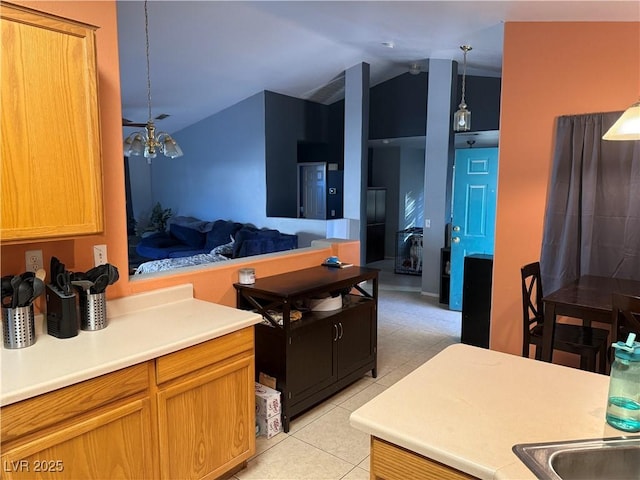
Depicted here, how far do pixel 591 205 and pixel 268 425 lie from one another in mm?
2667

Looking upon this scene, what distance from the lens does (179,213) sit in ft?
28.4

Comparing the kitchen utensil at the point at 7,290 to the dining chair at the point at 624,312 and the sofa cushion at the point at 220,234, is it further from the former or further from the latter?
the sofa cushion at the point at 220,234

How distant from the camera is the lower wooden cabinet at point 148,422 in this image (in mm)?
1423

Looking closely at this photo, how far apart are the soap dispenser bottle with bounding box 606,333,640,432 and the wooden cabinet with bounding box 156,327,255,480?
4.91ft

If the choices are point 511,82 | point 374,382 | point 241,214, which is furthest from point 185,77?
point 374,382

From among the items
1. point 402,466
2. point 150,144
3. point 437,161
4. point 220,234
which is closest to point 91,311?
point 402,466

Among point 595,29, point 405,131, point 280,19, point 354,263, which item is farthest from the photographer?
point 405,131

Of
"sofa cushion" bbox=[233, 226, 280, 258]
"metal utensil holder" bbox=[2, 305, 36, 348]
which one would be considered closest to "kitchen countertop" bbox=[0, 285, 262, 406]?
"metal utensil holder" bbox=[2, 305, 36, 348]

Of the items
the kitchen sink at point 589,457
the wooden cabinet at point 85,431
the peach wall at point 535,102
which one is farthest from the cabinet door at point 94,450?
the peach wall at point 535,102

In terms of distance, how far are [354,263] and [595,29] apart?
2484 mm

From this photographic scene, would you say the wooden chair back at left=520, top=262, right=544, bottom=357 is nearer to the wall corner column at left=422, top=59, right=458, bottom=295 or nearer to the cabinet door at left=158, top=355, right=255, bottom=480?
the cabinet door at left=158, top=355, right=255, bottom=480

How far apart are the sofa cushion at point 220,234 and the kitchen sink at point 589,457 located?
619 cm

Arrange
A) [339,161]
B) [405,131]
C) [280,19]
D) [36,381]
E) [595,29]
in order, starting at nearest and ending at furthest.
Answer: [36,381] → [595,29] → [280,19] → [405,131] → [339,161]

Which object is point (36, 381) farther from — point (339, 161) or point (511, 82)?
point (339, 161)
